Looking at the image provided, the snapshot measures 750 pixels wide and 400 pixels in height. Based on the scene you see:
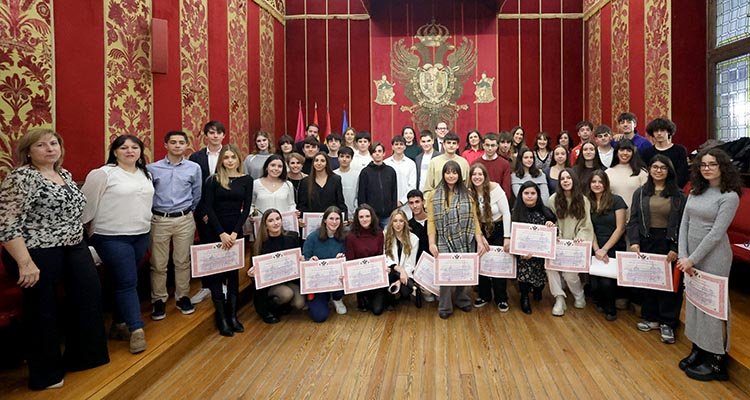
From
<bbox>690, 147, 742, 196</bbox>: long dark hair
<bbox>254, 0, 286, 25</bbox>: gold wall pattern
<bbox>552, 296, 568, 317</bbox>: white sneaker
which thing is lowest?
<bbox>552, 296, 568, 317</bbox>: white sneaker

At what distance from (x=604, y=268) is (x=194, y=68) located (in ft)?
14.0

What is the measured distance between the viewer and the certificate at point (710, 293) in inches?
104

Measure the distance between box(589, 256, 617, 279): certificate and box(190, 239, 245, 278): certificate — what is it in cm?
272

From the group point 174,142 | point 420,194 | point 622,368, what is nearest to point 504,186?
point 420,194

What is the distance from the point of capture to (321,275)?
12.6 feet

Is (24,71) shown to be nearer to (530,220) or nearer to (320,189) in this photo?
(320,189)

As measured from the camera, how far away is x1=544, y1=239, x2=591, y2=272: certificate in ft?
12.3

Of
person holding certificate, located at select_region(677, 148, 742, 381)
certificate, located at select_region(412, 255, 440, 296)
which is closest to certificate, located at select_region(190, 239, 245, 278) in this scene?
certificate, located at select_region(412, 255, 440, 296)

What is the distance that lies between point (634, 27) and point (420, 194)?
397cm

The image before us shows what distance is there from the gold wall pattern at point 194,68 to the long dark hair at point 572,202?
350 centimetres

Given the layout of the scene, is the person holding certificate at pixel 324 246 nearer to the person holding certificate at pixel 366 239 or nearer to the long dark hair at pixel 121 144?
the person holding certificate at pixel 366 239

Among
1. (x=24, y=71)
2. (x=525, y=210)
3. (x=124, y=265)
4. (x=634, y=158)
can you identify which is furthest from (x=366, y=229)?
(x=24, y=71)

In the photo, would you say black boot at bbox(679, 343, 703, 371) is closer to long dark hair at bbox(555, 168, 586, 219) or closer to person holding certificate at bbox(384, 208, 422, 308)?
long dark hair at bbox(555, 168, 586, 219)

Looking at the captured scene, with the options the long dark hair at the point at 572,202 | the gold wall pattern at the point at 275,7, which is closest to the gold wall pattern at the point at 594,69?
the long dark hair at the point at 572,202
